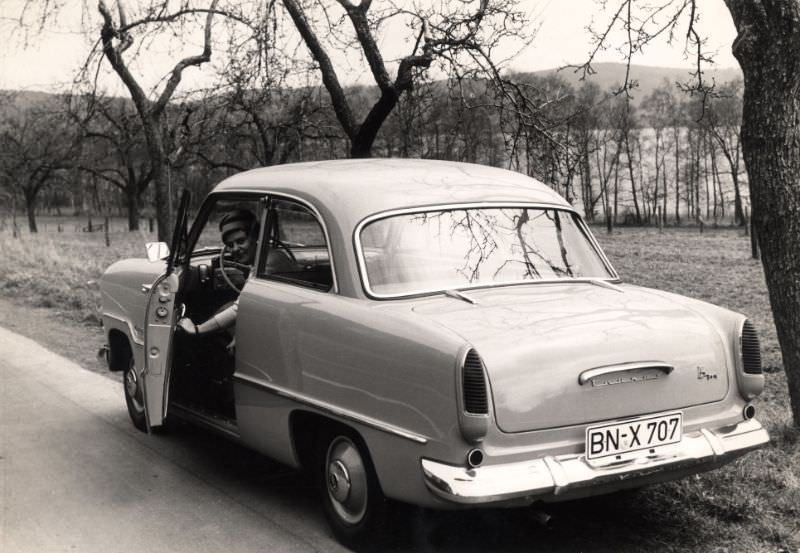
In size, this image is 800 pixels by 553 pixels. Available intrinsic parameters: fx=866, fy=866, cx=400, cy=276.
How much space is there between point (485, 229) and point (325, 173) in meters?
0.96

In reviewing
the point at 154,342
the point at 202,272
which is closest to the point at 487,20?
the point at 202,272

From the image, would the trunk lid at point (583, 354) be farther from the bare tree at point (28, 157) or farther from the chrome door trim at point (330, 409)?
the bare tree at point (28, 157)

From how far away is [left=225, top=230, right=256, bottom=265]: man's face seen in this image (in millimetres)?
5379

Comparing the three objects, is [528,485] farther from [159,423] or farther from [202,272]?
[202,272]

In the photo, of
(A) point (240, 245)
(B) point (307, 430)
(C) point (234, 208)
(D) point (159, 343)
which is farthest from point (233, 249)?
(B) point (307, 430)

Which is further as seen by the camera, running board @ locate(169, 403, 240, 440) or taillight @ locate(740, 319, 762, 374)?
running board @ locate(169, 403, 240, 440)

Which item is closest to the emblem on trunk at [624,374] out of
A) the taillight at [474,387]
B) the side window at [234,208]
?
the taillight at [474,387]

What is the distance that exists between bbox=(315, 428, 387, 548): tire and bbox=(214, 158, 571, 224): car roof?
3.60 feet

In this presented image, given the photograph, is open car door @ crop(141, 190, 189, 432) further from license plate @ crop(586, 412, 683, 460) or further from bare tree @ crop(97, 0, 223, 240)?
bare tree @ crop(97, 0, 223, 240)

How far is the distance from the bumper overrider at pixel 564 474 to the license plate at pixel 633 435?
1.8 inches

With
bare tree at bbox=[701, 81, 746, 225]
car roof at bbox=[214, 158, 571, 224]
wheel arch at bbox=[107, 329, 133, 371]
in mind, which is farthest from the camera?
bare tree at bbox=[701, 81, 746, 225]

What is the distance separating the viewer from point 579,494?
353 centimetres

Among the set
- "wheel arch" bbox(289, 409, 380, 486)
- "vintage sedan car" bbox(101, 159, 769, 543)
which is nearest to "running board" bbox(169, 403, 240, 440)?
"vintage sedan car" bbox(101, 159, 769, 543)

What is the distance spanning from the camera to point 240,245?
5.58 metres
